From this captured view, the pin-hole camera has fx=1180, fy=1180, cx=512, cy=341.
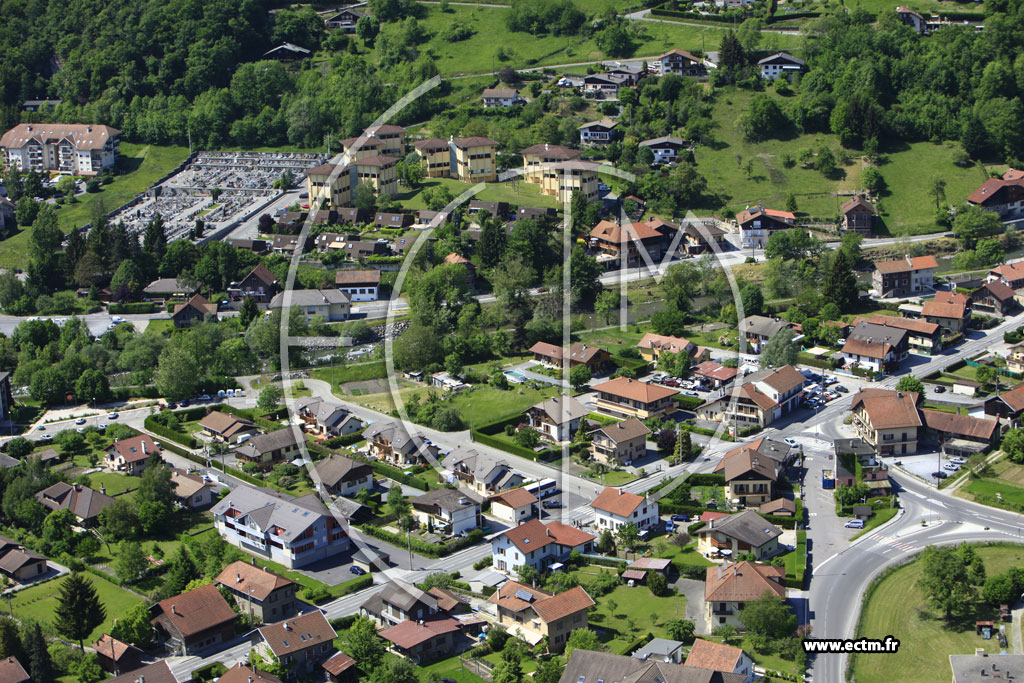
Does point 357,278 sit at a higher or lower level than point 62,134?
lower

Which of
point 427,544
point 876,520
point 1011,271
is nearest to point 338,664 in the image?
point 427,544

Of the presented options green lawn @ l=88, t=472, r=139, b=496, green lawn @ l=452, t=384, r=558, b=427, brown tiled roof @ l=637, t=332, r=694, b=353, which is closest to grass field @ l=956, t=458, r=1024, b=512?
brown tiled roof @ l=637, t=332, r=694, b=353

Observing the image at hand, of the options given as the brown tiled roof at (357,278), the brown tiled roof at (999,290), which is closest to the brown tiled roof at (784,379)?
the brown tiled roof at (999,290)

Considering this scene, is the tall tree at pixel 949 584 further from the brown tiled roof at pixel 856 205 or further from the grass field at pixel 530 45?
the grass field at pixel 530 45

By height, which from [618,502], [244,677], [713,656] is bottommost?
[244,677]

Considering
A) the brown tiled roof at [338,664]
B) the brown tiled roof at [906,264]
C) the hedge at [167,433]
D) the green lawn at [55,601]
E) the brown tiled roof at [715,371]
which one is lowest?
the green lawn at [55,601]

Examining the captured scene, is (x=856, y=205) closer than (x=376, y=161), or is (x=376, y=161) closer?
(x=856, y=205)

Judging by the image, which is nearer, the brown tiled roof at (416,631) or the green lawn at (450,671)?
the green lawn at (450,671)

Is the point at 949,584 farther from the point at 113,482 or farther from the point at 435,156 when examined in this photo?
the point at 435,156
